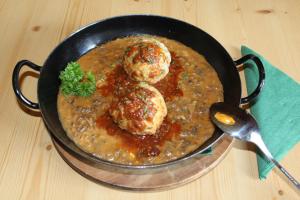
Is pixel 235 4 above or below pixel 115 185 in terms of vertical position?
above

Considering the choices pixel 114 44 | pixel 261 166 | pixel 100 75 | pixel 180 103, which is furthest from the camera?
pixel 114 44

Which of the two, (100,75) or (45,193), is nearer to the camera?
(45,193)

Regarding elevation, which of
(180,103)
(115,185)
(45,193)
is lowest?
(45,193)

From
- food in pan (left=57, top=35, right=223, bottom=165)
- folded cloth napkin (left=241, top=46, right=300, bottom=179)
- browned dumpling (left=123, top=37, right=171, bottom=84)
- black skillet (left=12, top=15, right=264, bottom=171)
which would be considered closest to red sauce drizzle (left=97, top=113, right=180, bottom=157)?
food in pan (left=57, top=35, right=223, bottom=165)

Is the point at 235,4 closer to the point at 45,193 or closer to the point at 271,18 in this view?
the point at 271,18

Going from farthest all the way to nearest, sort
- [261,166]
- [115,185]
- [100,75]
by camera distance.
→ 1. [100,75]
2. [261,166]
3. [115,185]

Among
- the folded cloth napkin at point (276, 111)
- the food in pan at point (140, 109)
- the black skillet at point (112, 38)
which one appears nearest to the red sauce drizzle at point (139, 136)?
the food in pan at point (140, 109)

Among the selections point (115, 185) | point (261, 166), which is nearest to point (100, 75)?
point (115, 185)
